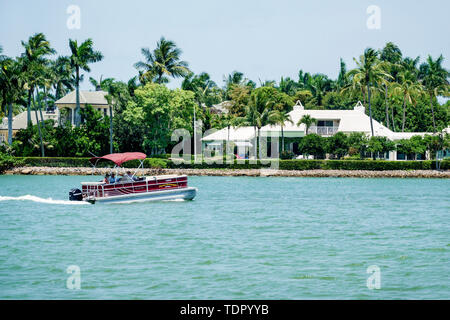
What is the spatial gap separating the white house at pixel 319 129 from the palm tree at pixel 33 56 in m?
20.2

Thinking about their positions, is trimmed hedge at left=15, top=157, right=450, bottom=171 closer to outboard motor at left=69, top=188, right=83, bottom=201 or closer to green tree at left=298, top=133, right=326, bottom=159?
green tree at left=298, top=133, right=326, bottom=159

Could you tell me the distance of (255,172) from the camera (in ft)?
226

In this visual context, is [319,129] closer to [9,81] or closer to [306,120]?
[306,120]

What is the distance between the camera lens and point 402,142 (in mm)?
71938

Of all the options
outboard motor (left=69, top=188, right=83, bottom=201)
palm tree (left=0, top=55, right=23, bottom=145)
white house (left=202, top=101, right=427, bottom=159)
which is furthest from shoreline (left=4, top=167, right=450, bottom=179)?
outboard motor (left=69, top=188, right=83, bottom=201)

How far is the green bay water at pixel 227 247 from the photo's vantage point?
18203 millimetres

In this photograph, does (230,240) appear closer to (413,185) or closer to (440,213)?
(440,213)

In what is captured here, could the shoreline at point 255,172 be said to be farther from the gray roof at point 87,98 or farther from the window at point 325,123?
the gray roof at point 87,98

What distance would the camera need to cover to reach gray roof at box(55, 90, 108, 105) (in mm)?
93188

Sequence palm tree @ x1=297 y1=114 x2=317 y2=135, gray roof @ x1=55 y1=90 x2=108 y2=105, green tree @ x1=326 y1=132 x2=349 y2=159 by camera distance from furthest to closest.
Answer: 1. gray roof @ x1=55 y1=90 x2=108 y2=105
2. palm tree @ x1=297 y1=114 x2=317 y2=135
3. green tree @ x1=326 y1=132 x2=349 y2=159

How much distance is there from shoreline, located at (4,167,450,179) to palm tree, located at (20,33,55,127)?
9680mm

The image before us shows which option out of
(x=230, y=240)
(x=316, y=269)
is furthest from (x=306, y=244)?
(x=316, y=269)

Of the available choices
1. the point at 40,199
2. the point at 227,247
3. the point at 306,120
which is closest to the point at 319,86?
the point at 306,120
